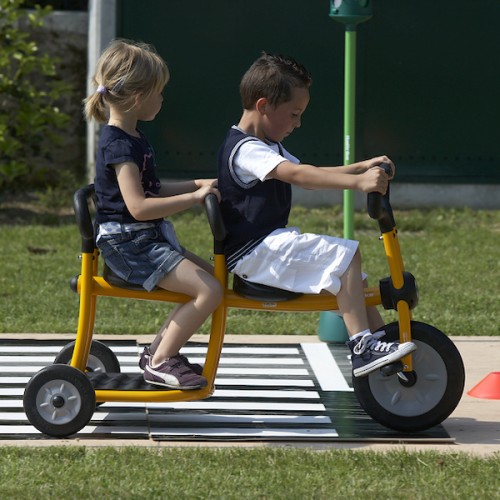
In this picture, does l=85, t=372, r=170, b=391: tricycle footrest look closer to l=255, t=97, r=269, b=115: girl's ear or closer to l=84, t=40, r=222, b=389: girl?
l=84, t=40, r=222, b=389: girl

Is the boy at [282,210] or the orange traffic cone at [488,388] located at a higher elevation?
the boy at [282,210]

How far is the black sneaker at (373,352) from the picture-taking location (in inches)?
203

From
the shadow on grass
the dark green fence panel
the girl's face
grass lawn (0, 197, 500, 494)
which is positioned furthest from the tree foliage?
the girl's face

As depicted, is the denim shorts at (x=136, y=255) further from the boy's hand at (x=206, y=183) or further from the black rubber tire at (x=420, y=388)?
the black rubber tire at (x=420, y=388)

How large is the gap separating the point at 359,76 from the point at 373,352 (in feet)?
24.6

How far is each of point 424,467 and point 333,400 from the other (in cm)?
117

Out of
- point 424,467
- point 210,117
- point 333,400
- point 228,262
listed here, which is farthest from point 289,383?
point 210,117

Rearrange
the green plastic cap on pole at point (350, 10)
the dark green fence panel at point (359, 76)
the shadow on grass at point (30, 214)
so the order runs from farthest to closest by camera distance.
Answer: the dark green fence panel at point (359, 76)
the shadow on grass at point (30, 214)
the green plastic cap on pole at point (350, 10)

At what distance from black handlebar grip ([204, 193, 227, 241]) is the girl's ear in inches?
18.5

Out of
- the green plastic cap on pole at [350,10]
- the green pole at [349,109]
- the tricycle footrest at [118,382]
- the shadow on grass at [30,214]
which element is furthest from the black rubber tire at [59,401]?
the shadow on grass at [30,214]

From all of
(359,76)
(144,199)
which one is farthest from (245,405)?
(359,76)

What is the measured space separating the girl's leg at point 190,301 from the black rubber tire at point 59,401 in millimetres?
352

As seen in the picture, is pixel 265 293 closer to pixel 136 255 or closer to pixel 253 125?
pixel 136 255

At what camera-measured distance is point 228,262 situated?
536 centimetres
